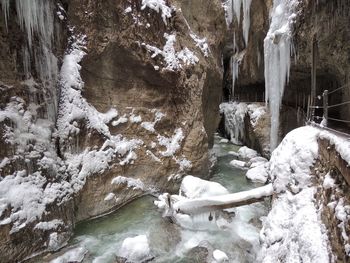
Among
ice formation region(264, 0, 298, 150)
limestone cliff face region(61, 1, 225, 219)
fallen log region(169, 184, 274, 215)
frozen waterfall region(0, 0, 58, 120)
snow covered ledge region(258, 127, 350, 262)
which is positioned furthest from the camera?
limestone cliff face region(61, 1, 225, 219)

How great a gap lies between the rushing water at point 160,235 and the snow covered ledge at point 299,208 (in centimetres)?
197

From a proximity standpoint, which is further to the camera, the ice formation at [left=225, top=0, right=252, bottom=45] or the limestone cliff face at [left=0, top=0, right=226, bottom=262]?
the ice formation at [left=225, top=0, right=252, bottom=45]

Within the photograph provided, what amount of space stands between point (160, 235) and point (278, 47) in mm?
7237

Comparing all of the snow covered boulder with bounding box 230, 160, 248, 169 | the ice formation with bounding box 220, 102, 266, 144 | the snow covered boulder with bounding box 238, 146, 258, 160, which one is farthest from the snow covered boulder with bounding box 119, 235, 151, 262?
the ice formation with bounding box 220, 102, 266, 144

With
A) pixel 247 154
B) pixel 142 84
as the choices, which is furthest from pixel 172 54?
pixel 247 154

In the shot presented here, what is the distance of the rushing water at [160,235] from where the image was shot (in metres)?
6.11

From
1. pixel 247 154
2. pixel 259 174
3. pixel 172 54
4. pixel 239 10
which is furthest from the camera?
pixel 239 10

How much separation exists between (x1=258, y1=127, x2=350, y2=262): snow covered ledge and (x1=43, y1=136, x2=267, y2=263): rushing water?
197 cm

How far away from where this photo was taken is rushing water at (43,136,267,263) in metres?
6.11

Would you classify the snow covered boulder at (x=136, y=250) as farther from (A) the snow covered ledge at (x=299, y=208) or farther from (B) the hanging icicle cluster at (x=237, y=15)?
(B) the hanging icicle cluster at (x=237, y=15)

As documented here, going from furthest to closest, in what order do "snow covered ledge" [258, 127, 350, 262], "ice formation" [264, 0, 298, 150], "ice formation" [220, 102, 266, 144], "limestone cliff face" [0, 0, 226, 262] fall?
"ice formation" [220, 102, 266, 144] < "ice formation" [264, 0, 298, 150] < "limestone cliff face" [0, 0, 226, 262] < "snow covered ledge" [258, 127, 350, 262]

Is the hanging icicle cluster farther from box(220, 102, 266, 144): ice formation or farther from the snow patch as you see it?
the snow patch

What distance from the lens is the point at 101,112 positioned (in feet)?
27.4

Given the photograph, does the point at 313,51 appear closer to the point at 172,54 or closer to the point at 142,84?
the point at 172,54
